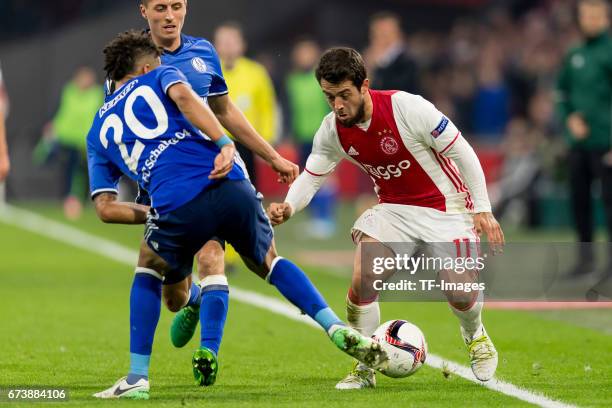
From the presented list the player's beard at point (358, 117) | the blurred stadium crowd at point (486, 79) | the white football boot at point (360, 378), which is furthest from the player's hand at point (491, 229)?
the blurred stadium crowd at point (486, 79)

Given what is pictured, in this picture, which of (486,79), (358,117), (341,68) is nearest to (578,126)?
(358,117)

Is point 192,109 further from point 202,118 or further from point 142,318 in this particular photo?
point 142,318

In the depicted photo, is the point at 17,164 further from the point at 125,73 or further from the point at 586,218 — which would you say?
the point at 125,73

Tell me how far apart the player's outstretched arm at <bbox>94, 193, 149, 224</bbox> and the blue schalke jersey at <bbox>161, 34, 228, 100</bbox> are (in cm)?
92

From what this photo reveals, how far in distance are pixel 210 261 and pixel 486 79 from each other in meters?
17.4

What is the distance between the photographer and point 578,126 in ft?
41.9

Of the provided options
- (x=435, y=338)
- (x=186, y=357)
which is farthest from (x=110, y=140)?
(x=435, y=338)

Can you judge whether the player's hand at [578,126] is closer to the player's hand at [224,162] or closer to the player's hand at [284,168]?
the player's hand at [284,168]

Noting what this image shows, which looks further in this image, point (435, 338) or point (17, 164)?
point (17, 164)

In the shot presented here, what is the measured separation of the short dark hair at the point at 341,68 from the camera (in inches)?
277

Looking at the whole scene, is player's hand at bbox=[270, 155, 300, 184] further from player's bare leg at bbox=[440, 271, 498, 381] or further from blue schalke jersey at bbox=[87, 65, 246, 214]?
player's bare leg at bbox=[440, 271, 498, 381]

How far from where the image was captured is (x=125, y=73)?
6.85 metres

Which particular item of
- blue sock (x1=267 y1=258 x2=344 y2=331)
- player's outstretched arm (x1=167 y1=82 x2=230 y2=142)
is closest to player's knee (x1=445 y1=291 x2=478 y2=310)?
blue sock (x1=267 y1=258 x2=344 y2=331)

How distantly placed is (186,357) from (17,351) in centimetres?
101
